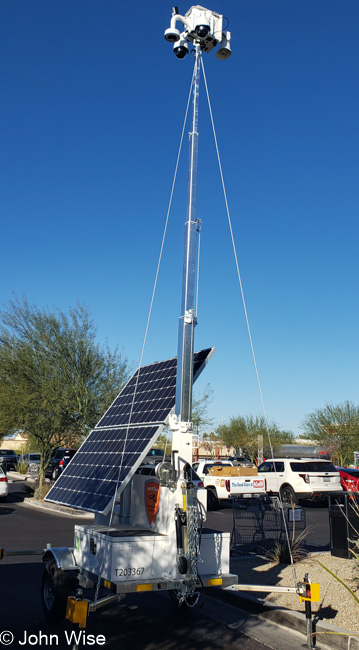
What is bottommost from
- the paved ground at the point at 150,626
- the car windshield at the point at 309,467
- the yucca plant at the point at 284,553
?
the paved ground at the point at 150,626

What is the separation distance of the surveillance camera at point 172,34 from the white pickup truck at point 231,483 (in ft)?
45.3

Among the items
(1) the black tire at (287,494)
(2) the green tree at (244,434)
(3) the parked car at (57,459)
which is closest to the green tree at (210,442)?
(2) the green tree at (244,434)

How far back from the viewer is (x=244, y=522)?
1630cm

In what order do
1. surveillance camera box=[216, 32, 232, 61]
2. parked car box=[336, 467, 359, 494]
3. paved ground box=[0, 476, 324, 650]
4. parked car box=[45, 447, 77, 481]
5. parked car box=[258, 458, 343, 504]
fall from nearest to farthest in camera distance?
paved ground box=[0, 476, 324, 650] → surveillance camera box=[216, 32, 232, 61] → parked car box=[258, 458, 343, 504] → parked car box=[336, 467, 359, 494] → parked car box=[45, 447, 77, 481]

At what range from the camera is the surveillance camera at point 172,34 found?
24.4 feet

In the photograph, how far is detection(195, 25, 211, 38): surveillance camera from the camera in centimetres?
746

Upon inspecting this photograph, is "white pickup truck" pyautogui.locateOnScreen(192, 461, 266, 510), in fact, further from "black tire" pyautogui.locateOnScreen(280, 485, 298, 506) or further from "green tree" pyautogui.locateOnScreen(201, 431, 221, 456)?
"green tree" pyautogui.locateOnScreen(201, 431, 221, 456)

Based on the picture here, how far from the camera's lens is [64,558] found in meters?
6.85

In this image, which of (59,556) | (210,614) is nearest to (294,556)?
(210,614)

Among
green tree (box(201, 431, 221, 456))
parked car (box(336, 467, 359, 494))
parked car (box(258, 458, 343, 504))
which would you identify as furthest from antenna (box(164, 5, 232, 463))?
green tree (box(201, 431, 221, 456))

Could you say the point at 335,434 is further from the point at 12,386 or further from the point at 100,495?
the point at 100,495

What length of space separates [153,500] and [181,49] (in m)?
5.91

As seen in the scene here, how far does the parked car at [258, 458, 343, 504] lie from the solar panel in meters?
11.8

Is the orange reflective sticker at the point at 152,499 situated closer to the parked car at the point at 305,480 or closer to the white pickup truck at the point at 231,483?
the white pickup truck at the point at 231,483
